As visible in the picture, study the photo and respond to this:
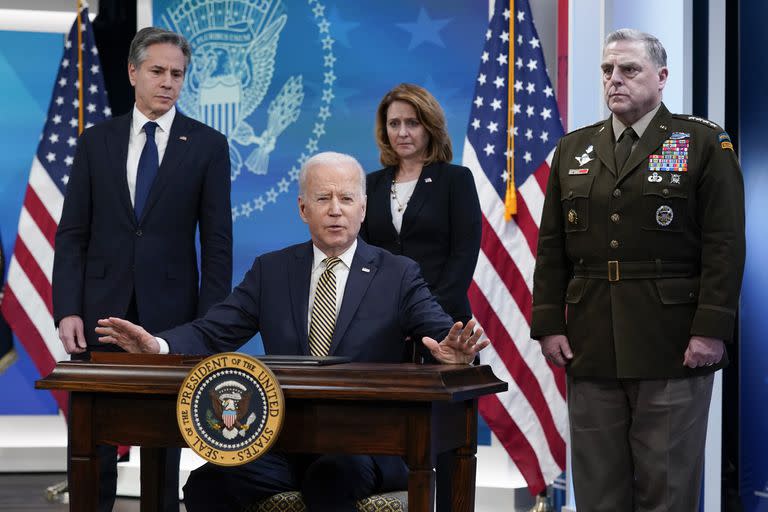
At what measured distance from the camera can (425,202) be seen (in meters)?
3.73

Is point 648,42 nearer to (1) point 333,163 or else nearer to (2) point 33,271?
(1) point 333,163

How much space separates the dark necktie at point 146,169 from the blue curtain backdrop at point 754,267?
2.10 metres

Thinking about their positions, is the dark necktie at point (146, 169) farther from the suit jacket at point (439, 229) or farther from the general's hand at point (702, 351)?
the general's hand at point (702, 351)

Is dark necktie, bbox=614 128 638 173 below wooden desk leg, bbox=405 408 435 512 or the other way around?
the other way around

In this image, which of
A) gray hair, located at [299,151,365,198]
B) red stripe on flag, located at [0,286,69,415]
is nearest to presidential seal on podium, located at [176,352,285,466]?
gray hair, located at [299,151,365,198]

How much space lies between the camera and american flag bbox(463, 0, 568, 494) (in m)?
4.57

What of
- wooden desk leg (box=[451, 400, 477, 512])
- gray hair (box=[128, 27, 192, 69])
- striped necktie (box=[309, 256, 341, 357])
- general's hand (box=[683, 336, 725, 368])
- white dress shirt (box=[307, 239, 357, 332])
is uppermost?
gray hair (box=[128, 27, 192, 69])

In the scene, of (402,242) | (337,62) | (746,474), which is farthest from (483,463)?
(337,62)

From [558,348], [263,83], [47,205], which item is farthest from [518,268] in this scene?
[47,205]

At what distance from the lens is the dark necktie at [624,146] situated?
3022mm

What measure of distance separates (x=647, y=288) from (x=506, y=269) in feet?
5.62

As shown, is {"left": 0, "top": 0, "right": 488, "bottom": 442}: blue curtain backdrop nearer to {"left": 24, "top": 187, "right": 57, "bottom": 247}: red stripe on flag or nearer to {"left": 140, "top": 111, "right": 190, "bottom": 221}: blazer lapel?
{"left": 24, "top": 187, "right": 57, "bottom": 247}: red stripe on flag

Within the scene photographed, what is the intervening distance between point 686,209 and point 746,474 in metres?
1.52

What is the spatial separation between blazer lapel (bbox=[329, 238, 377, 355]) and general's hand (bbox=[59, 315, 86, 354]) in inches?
40.6
